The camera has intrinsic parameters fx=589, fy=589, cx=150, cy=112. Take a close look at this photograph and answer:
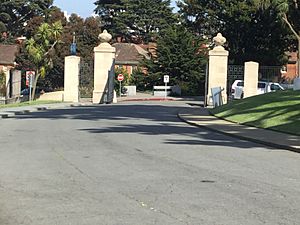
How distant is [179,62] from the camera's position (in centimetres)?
6272

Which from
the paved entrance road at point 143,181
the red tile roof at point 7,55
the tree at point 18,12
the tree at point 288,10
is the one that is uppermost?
the tree at point 18,12

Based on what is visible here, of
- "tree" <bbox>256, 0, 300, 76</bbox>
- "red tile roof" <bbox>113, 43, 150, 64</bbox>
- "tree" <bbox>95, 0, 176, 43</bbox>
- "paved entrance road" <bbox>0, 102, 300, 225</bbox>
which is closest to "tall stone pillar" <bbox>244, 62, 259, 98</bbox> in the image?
"tree" <bbox>256, 0, 300, 76</bbox>

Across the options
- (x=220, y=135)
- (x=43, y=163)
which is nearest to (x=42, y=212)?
(x=43, y=163)

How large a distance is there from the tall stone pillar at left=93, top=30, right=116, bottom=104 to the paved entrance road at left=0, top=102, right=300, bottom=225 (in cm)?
2695

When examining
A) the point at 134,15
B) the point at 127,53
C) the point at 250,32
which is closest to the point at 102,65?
the point at 250,32

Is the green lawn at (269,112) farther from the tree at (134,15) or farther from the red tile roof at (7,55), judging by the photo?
the tree at (134,15)

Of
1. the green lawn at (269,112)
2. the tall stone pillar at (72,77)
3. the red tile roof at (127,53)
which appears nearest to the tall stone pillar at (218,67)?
the tall stone pillar at (72,77)

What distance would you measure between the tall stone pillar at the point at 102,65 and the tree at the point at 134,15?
176 ft

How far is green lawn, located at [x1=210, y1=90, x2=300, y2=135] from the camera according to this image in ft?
69.7

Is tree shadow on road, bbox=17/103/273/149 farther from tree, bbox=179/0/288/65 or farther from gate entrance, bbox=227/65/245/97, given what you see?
tree, bbox=179/0/288/65

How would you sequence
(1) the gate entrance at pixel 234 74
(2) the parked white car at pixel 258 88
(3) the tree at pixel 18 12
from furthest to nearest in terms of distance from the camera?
(3) the tree at pixel 18 12
(1) the gate entrance at pixel 234 74
(2) the parked white car at pixel 258 88

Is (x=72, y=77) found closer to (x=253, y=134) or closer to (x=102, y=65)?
(x=102, y=65)

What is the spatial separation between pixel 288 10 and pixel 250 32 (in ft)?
24.9

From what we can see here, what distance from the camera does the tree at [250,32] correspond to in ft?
194
